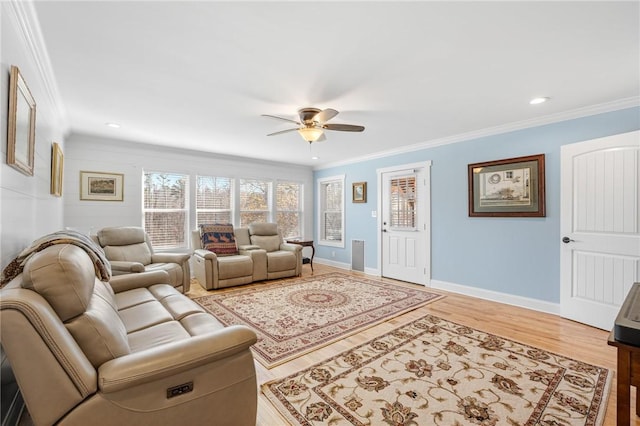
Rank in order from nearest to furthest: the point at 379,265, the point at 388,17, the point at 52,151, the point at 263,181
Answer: the point at 388,17, the point at 52,151, the point at 379,265, the point at 263,181

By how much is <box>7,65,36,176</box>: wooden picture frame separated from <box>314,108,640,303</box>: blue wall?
4.68 metres

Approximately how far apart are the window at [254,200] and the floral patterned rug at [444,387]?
13.8ft

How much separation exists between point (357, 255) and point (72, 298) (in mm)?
5166

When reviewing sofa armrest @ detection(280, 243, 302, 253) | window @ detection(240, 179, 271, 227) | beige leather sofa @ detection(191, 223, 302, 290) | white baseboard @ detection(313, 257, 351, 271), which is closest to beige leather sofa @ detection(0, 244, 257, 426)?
beige leather sofa @ detection(191, 223, 302, 290)

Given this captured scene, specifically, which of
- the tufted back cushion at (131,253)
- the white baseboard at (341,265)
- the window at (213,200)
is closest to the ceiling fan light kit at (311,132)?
the tufted back cushion at (131,253)

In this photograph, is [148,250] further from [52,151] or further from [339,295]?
[339,295]

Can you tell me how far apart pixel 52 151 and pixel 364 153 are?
4.47 metres

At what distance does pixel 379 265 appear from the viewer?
5551mm

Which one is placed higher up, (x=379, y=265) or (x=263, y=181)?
(x=263, y=181)

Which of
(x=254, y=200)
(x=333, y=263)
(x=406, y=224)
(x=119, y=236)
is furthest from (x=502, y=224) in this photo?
(x=119, y=236)

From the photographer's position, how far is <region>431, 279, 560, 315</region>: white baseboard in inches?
139

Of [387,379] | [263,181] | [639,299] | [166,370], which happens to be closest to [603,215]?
[639,299]

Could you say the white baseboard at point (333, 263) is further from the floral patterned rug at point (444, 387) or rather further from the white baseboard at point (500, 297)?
the floral patterned rug at point (444, 387)

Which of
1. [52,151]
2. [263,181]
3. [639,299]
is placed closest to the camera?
[639,299]
